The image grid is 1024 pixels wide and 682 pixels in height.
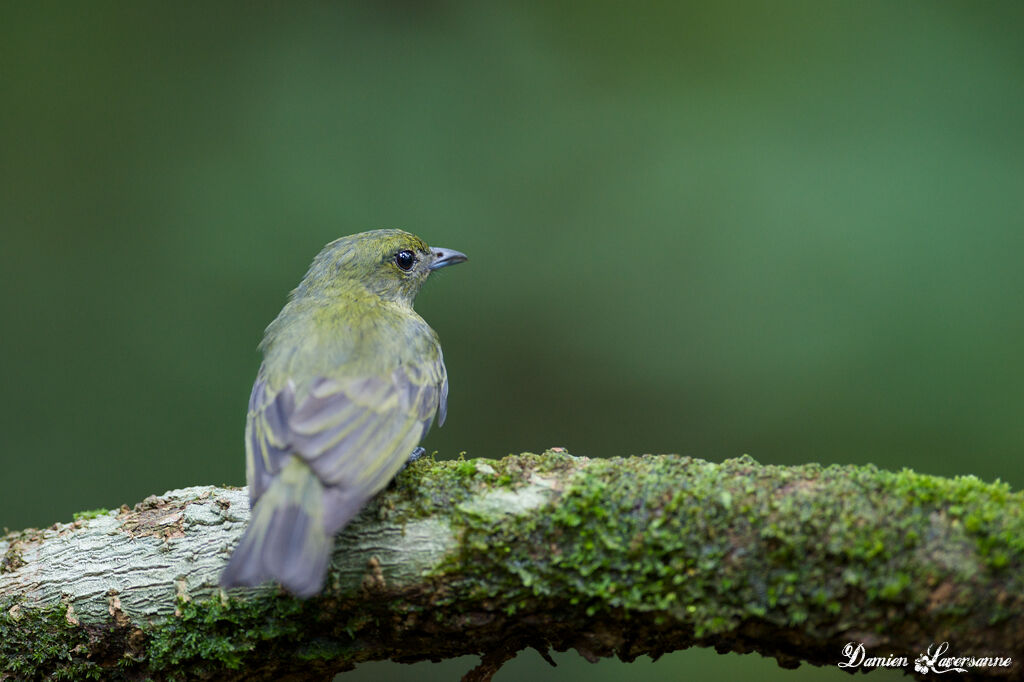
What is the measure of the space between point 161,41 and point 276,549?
5756 mm

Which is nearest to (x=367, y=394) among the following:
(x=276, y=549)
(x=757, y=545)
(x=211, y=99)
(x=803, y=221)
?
(x=276, y=549)

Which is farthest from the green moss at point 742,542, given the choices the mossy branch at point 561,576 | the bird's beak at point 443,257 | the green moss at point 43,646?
the bird's beak at point 443,257

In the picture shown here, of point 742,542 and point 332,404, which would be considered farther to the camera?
point 332,404

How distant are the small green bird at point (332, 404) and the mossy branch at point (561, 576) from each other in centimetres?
18

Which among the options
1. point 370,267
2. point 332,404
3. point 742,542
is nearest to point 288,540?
point 332,404

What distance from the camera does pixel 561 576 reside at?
107 inches

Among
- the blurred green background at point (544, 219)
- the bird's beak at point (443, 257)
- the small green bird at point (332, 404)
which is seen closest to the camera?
the small green bird at point (332, 404)

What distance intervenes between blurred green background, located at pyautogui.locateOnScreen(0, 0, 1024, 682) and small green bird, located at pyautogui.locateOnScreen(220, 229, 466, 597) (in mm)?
2114

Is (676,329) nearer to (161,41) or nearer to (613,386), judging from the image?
(613,386)

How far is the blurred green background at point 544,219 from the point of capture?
6.19m

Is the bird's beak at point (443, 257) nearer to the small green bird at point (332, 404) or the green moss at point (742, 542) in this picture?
the small green bird at point (332, 404)

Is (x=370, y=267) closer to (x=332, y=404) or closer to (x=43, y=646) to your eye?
(x=332, y=404)

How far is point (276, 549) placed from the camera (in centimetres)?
271

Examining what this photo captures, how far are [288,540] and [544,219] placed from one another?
15.4 feet
